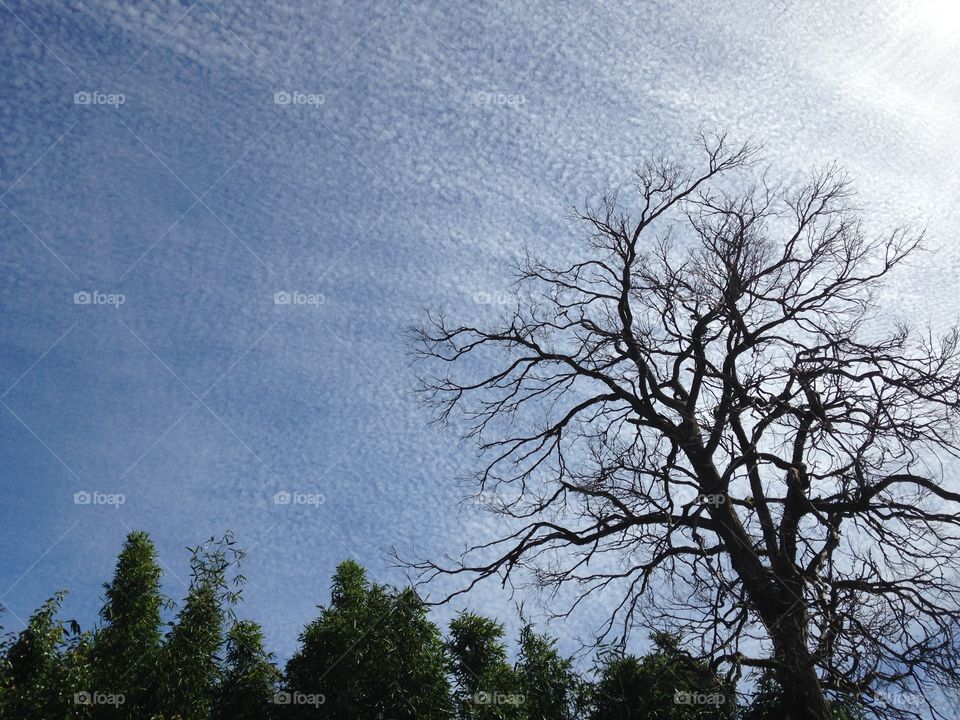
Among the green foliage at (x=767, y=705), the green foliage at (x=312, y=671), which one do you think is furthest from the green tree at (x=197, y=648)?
the green foliage at (x=767, y=705)

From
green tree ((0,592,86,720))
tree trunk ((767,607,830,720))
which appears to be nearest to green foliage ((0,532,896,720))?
green tree ((0,592,86,720))

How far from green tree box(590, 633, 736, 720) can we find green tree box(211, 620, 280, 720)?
5254mm

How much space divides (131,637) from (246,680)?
1987mm

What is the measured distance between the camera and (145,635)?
12.6m

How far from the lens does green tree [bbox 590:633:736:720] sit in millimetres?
8500

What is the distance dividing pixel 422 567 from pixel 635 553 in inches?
108

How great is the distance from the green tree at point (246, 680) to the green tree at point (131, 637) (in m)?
1.12

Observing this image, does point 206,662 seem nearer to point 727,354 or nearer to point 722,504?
point 722,504

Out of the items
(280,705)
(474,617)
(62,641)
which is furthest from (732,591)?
(62,641)

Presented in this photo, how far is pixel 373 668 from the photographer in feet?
38.9

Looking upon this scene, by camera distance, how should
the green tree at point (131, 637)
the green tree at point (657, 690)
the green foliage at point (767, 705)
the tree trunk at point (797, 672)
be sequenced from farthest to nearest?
the green tree at point (131, 637) → the green foliage at point (767, 705) → the green tree at point (657, 690) → the tree trunk at point (797, 672)

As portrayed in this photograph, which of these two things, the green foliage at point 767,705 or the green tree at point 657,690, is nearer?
the green tree at point 657,690

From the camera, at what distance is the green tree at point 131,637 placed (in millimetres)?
11297

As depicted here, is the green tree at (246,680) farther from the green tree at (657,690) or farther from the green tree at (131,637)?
the green tree at (657,690)
